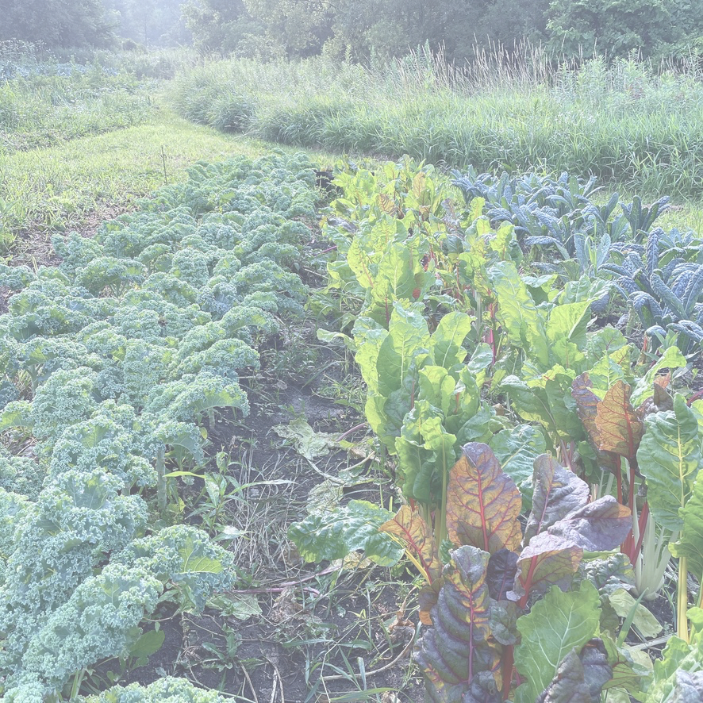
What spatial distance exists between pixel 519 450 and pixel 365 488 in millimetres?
789

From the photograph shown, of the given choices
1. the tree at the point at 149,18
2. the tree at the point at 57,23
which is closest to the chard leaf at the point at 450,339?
the tree at the point at 57,23

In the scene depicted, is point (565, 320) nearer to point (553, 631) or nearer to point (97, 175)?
point (553, 631)

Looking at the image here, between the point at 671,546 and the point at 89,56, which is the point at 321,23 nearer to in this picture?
the point at 89,56

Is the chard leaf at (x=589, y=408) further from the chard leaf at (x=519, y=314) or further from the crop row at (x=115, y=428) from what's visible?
the crop row at (x=115, y=428)

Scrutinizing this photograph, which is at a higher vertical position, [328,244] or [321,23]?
[321,23]

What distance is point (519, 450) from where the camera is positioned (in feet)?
5.60

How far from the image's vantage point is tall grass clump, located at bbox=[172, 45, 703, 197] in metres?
6.23

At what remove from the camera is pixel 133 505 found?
1644mm

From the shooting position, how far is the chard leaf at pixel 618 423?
1.48 m

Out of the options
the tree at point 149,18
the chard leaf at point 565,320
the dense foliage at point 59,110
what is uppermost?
the tree at point 149,18

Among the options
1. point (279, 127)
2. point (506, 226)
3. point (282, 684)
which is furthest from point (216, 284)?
point (279, 127)

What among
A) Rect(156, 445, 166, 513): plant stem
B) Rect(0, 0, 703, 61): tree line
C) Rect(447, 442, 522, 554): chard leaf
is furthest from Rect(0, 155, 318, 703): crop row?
Rect(0, 0, 703, 61): tree line

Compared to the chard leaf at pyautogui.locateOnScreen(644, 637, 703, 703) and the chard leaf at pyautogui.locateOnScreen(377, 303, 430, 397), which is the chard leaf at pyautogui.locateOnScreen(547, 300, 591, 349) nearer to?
the chard leaf at pyautogui.locateOnScreen(377, 303, 430, 397)

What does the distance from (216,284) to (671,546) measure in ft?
7.63
